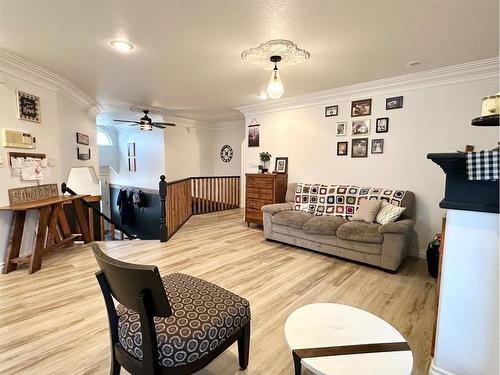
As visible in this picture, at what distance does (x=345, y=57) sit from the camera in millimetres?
2973

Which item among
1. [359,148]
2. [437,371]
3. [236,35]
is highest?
[236,35]

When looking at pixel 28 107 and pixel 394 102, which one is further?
pixel 394 102

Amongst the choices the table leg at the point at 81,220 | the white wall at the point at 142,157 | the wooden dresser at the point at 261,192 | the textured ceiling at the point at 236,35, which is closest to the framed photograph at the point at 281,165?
the wooden dresser at the point at 261,192

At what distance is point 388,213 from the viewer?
3383mm

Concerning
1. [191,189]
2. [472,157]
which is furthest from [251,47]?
[191,189]

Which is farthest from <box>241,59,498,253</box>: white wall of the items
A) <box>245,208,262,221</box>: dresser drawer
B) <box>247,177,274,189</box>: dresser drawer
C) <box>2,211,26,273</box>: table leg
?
<box>2,211,26,273</box>: table leg

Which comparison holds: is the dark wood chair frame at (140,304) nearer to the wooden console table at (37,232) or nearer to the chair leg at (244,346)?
the chair leg at (244,346)

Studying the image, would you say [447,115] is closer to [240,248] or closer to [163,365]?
[240,248]

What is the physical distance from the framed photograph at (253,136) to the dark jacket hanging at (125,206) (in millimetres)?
4838

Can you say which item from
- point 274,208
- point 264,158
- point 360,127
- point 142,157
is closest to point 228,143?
point 142,157

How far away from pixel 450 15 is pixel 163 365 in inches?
123

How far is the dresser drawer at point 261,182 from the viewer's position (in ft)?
15.7

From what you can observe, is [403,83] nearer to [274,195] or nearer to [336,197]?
[336,197]

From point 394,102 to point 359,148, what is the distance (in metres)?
0.80
